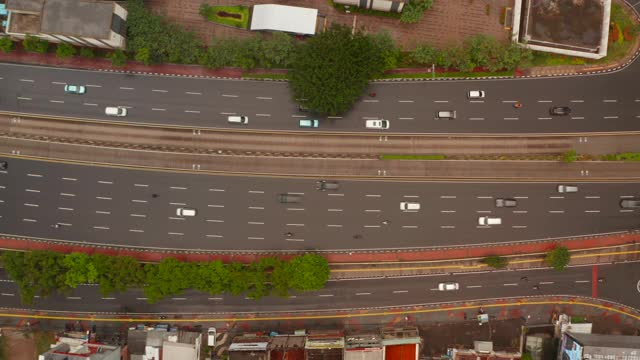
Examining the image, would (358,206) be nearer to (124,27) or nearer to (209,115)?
(209,115)

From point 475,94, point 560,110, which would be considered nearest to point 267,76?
point 475,94

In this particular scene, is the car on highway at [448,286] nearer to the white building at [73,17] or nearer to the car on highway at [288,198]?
the car on highway at [288,198]

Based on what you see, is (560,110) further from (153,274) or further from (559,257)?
(153,274)

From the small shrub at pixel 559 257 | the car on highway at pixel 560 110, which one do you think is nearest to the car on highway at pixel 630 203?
the small shrub at pixel 559 257

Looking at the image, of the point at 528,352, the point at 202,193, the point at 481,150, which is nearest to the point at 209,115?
the point at 202,193

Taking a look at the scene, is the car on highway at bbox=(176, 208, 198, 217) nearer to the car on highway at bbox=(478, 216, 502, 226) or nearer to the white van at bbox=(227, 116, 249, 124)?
the white van at bbox=(227, 116, 249, 124)

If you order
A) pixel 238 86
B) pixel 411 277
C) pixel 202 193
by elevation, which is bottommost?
pixel 411 277

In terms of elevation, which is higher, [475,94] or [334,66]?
[334,66]
